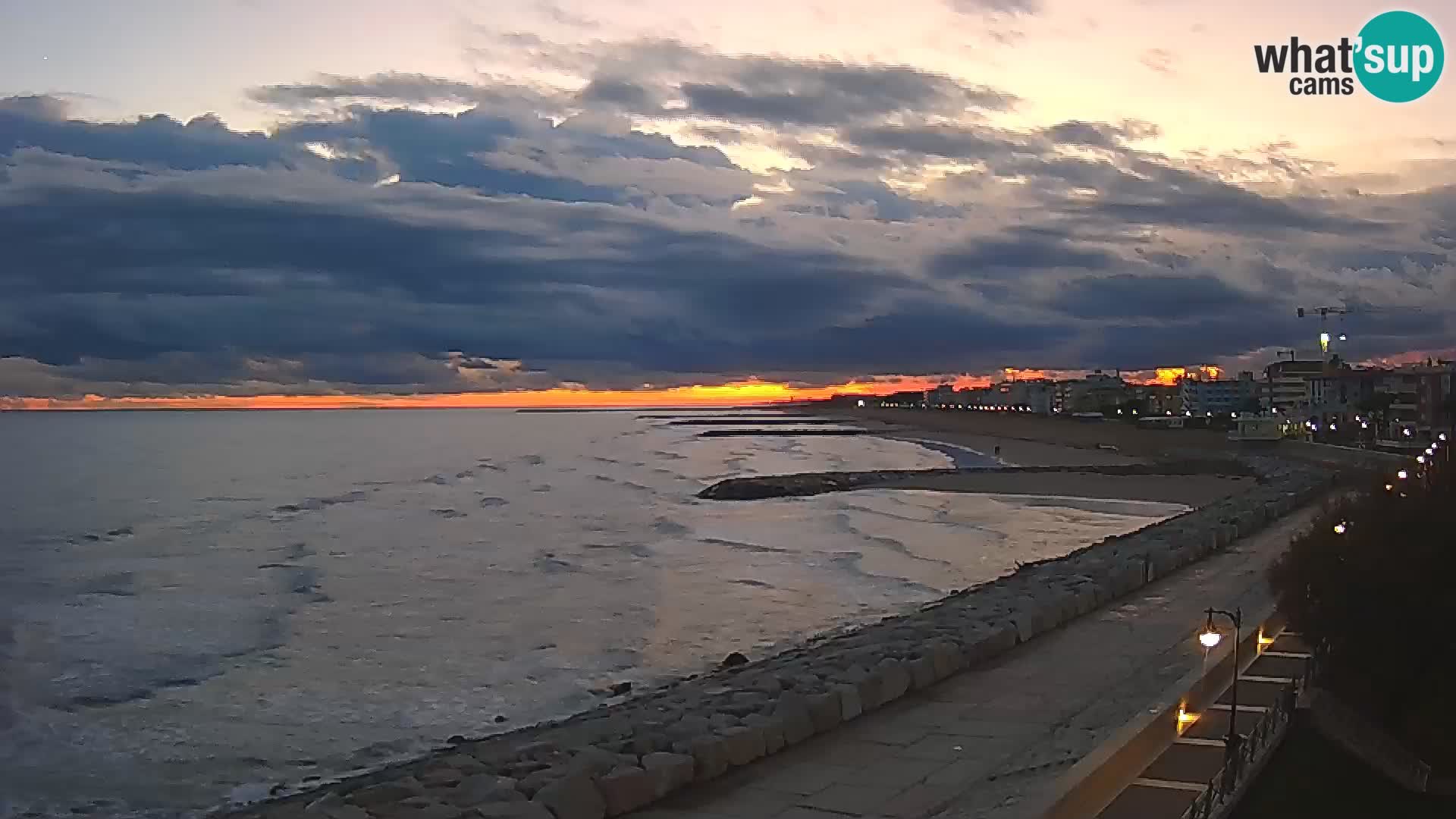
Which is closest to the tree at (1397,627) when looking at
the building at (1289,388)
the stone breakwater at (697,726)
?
the stone breakwater at (697,726)

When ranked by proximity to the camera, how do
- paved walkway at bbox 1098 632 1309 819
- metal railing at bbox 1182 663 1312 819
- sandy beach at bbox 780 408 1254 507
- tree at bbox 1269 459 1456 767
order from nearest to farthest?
metal railing at bbox 1182 663 1312 819 < paved walkway at bbox 1098 632 1309 819 < tree at bbox 1269 459 1456 767 < sandy beach at bbox 780 408 1254 507

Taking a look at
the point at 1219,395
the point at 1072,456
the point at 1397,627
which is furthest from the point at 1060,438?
the point at 1397,627

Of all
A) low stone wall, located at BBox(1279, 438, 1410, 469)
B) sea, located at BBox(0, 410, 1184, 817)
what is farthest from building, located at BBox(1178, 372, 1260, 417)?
sea, located at BBox(0, 410, 1184, 817)

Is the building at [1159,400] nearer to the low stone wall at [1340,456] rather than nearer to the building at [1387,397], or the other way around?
the building at [1387,397]

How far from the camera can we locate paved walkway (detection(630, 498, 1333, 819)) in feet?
34.3

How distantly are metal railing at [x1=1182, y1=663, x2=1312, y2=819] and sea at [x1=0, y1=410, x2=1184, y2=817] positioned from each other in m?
8.73

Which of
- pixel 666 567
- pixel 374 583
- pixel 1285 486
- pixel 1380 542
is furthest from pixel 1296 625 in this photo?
pixel 1285 486

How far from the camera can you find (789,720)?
41.0 feet

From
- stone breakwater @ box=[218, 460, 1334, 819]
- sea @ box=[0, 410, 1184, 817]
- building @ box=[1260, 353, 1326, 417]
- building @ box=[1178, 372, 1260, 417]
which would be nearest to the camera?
stone breakwater @ box=[218, 460, 1334, 819]

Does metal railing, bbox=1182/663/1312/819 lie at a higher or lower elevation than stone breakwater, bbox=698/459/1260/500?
higher

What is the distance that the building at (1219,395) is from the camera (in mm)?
150375

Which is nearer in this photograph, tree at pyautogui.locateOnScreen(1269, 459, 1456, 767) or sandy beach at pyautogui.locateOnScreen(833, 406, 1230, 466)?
tree at pyautogui.locateOnScreen(1269, 459, 1456, 767)

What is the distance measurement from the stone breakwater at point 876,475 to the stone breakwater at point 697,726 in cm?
3007

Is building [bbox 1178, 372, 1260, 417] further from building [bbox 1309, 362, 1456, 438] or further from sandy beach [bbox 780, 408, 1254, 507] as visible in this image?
sandy beach [bbox 780, 408, 1254, 507]
